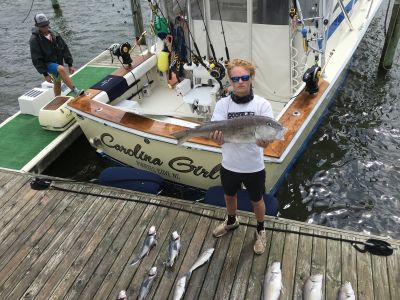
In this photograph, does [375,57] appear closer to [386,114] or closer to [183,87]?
[386,114]

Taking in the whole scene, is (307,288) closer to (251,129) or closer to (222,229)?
(222,229)

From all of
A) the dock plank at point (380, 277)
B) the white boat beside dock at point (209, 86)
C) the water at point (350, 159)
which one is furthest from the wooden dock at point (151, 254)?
the water at point (350, 159)

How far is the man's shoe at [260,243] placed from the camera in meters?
4.44

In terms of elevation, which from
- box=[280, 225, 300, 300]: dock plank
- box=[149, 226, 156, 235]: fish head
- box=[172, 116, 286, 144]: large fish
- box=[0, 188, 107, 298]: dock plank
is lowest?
box=[0, 188, 107, 298]: dock plank

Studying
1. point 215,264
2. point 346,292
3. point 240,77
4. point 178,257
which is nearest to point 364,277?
point 346,292

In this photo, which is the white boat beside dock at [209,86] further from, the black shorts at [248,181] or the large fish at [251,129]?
the large fish at [251,129]

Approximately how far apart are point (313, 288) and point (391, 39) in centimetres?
840

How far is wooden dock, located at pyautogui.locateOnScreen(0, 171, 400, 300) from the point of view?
13.6ft

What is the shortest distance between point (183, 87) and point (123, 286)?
3.87 metres

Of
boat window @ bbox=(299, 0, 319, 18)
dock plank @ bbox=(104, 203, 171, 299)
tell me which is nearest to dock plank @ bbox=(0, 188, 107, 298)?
dock plank @ bbox=(104, 203, 171, 299)

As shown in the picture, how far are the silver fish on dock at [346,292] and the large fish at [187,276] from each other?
1476 millimetres

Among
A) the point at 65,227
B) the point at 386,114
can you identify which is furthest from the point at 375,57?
the point at 65,227

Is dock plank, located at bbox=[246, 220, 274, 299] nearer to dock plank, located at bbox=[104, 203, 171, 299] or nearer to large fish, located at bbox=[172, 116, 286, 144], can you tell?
dock plank, located at bbox=[104, 203, 171, 299]

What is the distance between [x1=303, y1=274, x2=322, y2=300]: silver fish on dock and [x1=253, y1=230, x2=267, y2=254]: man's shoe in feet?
2.13
